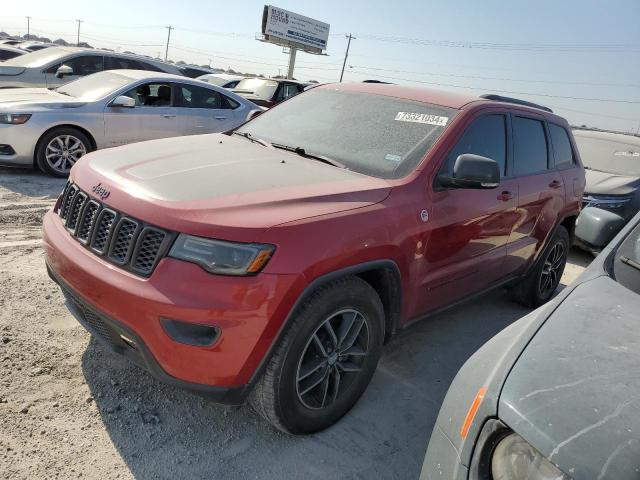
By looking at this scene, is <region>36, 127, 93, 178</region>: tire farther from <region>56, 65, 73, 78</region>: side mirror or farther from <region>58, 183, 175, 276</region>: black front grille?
<region>58, 183, 175, 276</region>: black front grille

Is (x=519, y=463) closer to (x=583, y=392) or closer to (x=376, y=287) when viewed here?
(x=583, y=392)

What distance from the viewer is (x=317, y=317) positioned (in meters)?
2.39

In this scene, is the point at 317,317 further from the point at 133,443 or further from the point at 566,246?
the point at 566,246

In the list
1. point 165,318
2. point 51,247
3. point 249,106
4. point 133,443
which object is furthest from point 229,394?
point 249,106

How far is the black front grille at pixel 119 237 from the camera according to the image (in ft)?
7.27

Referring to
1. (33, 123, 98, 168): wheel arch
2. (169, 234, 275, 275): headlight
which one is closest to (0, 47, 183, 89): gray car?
(33, 123, 98, 168): wheel arch

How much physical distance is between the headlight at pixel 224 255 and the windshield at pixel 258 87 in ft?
35.7

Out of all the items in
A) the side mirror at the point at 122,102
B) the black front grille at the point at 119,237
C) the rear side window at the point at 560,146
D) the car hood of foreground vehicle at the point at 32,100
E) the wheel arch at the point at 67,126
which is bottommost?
the wheel arch at the point at 67,126

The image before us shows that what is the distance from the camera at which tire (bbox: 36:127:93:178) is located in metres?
6.61

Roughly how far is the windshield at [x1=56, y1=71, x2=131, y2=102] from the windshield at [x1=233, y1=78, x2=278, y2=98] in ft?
16.7

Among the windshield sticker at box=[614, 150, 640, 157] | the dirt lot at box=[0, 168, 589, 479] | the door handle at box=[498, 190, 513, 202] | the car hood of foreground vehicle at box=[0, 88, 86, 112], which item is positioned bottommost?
the dirt lot at box=[0, 168, 589, 479]

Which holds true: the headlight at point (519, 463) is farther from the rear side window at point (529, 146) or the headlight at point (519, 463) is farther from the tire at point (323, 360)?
the rear side window at point (529, 146)

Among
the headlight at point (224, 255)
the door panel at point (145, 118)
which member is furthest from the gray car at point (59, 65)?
the headlight at point (224, 255)

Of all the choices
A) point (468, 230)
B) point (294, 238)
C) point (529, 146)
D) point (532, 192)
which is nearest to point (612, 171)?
point (529, 146)
